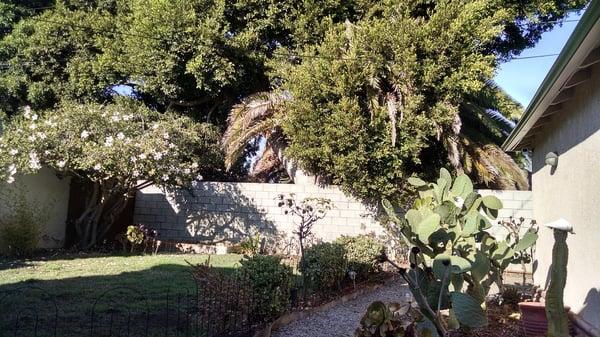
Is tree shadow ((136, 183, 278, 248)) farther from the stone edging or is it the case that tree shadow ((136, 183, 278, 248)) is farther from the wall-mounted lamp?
the wall-mounted lamp

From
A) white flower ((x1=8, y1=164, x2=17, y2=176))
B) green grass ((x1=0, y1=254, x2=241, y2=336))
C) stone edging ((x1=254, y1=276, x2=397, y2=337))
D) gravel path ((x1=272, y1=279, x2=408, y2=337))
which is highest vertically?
white flower ((x1=8, y1=164, x2=17, y2=176))

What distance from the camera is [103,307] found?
20.1 feet

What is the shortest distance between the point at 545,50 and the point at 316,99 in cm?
785

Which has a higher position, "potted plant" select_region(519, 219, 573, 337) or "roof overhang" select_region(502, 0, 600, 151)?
"roof overhang" select_region(502, 0, 600, 151)

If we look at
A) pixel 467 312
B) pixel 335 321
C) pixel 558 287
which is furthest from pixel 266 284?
pixel 558 287

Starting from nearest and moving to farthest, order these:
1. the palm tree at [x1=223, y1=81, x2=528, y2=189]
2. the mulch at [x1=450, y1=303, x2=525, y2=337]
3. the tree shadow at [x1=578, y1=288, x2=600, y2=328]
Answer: the tree shadow at [x1=578, y1=288, x2=600, y2=328] → the mulch at [x1=450, y1=303, x2=525, y2=337] → the palm tree at [x1=223, y1=81, x2=528, y2=189]

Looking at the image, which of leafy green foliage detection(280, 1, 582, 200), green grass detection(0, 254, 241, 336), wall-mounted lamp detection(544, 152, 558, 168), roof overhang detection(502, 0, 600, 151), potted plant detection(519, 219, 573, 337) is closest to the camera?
roof overhang detection(502, 0, 600, 151)

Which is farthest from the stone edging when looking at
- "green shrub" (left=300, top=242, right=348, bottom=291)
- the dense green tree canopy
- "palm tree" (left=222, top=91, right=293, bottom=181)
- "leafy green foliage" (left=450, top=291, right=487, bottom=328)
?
"palm tree" (left=222, top=91, right=293, bottom=181)

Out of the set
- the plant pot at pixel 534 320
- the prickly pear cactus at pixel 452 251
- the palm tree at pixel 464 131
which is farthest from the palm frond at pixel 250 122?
the plant pot at pixel 534 320

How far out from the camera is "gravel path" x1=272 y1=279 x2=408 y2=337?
5825mm

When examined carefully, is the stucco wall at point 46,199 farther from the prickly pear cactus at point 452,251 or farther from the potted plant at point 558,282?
the potted plant at point 558,282

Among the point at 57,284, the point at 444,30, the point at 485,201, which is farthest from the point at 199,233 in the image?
the point at 485,201

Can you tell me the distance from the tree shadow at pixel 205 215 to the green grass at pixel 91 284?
2.23 metres

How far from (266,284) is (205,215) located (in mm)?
8050
